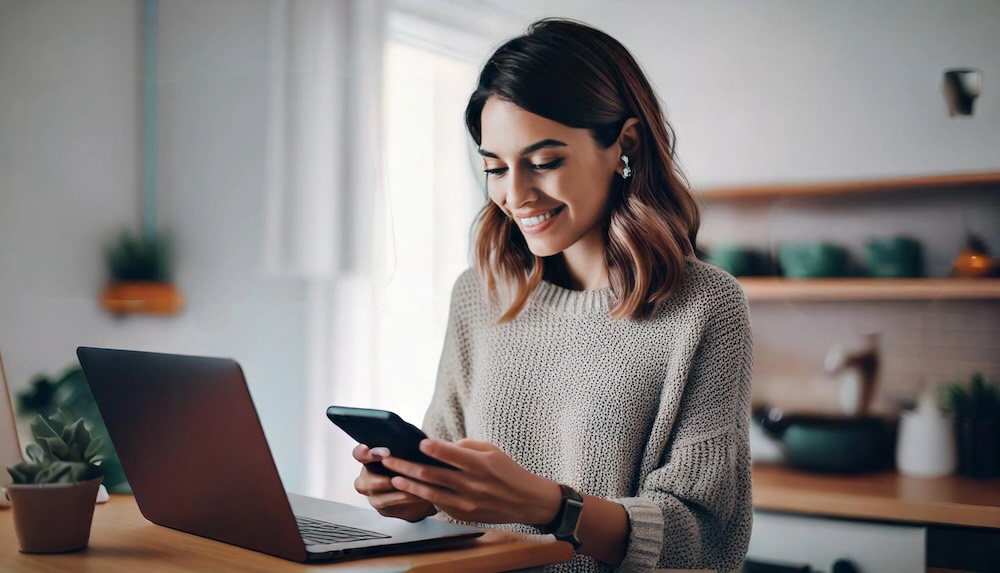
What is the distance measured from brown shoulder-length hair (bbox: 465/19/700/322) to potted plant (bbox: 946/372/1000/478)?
1172 millimetres

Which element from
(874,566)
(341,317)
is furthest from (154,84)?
(874,566)

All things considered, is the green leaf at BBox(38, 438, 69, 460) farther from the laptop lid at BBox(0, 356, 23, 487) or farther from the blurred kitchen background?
the blurred kitchen background

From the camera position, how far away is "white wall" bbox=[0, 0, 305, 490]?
245 cm

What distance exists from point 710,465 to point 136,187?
2144 millimetres

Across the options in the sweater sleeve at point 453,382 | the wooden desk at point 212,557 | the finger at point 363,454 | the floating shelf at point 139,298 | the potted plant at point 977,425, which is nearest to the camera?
the wooden desk at point 212,557

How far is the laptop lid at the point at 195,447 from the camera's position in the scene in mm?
801

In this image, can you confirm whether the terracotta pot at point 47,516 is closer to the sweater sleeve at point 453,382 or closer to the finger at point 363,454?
the finger at point 363,454

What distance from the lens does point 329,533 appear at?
91 cm

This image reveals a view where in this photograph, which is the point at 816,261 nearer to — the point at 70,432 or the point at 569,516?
the point at 569,516

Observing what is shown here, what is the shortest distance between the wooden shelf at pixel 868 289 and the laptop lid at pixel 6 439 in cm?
180

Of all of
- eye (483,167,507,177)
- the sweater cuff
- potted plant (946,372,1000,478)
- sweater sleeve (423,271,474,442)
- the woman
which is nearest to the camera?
the sweater cuff

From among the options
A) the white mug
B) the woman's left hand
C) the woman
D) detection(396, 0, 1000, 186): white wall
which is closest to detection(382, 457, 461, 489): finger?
the woman's left hand

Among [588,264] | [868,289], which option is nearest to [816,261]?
[868,289]

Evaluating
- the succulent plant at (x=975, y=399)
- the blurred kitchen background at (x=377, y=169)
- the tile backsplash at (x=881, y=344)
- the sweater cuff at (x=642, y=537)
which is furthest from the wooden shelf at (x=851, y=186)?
the sweater cuff at (x=642, y=537)
